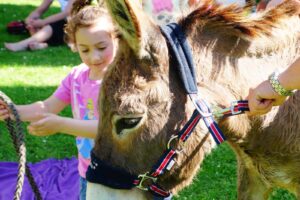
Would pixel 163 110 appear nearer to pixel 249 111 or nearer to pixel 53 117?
pixel 249 111

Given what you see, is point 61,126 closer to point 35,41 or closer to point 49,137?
point 49,137

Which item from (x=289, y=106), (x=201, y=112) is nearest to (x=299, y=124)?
(x=289, y=106)

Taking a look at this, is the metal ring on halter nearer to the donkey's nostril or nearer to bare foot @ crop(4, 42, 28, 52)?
the donkey's nostril

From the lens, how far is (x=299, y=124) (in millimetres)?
2768

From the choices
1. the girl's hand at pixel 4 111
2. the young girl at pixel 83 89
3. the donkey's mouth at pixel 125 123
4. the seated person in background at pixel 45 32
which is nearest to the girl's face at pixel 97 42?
the young girl at pixel 83 89

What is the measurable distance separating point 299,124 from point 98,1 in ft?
4.75

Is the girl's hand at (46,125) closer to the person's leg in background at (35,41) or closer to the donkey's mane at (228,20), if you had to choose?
the donkey's mane at (228,20)

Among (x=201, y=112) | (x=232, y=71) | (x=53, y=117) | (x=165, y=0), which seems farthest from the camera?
(x=165, y=0)

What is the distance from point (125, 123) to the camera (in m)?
2.37

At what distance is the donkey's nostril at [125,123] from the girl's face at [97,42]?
30.0 inches

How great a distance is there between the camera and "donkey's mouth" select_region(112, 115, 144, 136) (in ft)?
7.70

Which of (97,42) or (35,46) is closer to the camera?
(97,42)

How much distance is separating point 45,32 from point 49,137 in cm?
429

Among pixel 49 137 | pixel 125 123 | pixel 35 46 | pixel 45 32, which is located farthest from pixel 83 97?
pixel 45 32
